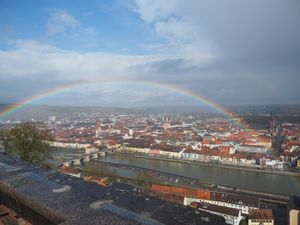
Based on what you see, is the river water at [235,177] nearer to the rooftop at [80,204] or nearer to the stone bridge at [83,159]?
the stone bridge at [83,159]

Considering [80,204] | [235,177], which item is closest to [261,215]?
[235,177]

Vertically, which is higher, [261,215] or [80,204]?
[80,204]

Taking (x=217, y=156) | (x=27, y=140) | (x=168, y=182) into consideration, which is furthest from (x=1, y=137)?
(x=217, y=156)

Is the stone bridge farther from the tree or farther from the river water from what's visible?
the tree

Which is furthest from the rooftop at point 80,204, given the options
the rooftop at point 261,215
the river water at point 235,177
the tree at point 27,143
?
the river water at point 235,177

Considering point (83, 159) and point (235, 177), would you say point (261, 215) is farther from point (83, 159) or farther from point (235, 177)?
point (83, 159)
